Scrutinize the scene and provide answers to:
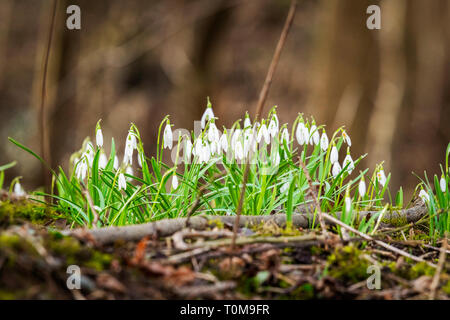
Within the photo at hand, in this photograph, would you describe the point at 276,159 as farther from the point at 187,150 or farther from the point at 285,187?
the point at 187,150

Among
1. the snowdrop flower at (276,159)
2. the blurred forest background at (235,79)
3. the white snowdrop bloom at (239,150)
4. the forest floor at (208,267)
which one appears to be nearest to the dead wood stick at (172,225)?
the forest floor at (208,267)

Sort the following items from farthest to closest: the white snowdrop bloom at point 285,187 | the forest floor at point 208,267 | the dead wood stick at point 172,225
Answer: the white snowdrop bloom at point 285,187 → the dead wood stick at point 172,225 → the forest floor at point 208,267

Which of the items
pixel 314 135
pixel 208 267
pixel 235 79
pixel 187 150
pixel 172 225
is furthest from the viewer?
pixel 235 79

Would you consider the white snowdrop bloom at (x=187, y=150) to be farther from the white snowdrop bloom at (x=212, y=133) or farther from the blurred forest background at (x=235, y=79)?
the blurred forest background at (x=235, y=79)

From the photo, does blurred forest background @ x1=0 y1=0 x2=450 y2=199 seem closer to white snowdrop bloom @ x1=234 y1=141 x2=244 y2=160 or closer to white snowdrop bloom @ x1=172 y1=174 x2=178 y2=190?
white snowdrop bloom @ x1=234 y1=141 x2=244 y2=160

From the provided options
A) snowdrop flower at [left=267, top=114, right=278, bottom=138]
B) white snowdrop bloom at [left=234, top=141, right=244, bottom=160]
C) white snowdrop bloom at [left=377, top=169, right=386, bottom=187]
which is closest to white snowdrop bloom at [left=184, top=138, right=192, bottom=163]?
white snowdrop bloom at [left=234, top=141, right=244, bottom=160]

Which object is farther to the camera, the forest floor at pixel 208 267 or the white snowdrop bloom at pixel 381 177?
the white snowdrop bloom at pixel 381 177

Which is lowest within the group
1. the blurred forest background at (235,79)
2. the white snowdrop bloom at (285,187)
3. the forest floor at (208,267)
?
the forest floor at (208,267)

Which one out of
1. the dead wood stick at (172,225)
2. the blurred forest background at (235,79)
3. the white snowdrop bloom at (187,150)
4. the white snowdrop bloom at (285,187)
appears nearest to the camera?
the dead wood stick at (172,225)

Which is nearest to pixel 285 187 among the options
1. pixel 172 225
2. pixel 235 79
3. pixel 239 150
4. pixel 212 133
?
pixel 239 150
